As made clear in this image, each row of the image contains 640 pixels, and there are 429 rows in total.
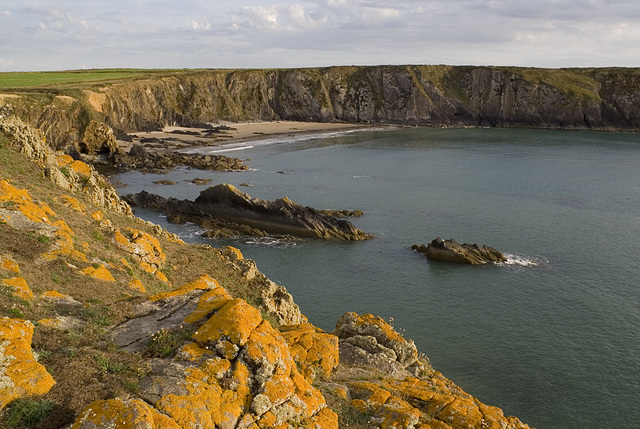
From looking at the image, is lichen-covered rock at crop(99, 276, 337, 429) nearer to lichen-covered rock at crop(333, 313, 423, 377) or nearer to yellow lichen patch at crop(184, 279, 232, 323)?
yellow lichen patch at crop(184, 279, 232, 323)

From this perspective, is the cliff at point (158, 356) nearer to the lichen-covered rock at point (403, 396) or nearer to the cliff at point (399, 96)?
the lichen-covered rock at point (403, 396)

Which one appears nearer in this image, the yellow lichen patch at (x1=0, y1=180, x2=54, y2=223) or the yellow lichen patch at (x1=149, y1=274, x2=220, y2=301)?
the yellow lichen patch at (x1=149, y1=274, x2=220, y2=301)

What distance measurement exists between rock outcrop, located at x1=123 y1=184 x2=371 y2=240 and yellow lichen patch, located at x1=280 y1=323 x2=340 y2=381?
40145 mm

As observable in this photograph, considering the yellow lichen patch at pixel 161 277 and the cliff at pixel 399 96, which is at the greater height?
the cliff at pixel 399 96

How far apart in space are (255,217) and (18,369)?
5037 centimetres

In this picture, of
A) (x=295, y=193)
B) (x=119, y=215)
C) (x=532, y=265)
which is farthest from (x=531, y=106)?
(x=119, y=215)

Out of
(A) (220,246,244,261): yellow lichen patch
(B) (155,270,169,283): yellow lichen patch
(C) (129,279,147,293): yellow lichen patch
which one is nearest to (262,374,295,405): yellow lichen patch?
(C) (129,279,147,293): yellow lichen patch

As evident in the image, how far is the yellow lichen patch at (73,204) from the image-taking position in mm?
25850

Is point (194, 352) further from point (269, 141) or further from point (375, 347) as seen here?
point (269, 141)

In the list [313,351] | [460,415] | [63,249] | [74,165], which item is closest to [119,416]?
[313,351]

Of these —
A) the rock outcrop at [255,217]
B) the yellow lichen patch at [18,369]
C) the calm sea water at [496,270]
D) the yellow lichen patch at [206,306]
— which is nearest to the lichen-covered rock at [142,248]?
the yellow lichen patch at [206,306]

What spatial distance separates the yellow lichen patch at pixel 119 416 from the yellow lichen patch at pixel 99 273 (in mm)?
10527

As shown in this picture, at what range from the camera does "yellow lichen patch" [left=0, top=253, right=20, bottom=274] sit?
1581 centimetres

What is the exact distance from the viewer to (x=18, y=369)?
10086 millimetres
